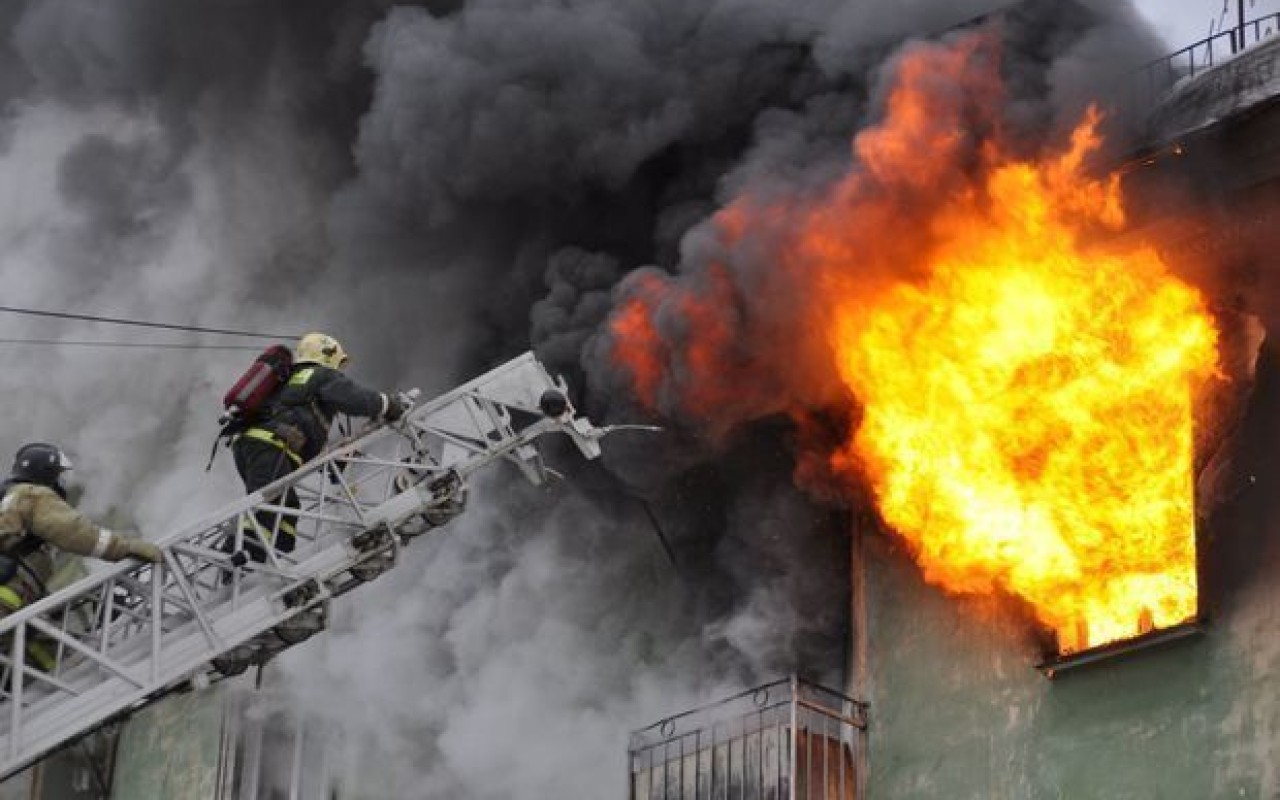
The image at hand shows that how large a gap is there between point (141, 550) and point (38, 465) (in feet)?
3.02

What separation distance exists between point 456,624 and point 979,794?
5875 millimetres

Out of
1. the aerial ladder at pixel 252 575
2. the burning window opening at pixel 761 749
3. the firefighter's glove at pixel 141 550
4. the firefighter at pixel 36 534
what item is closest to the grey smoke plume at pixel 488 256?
the burning window opening at pixel 761 749

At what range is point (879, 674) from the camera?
20.3 meters

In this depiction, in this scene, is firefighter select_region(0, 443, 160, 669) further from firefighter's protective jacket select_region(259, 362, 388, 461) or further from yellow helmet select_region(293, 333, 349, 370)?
yellow helmet select_region(293, 333, 349, 370)

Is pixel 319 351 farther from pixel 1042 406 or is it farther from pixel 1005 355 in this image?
pixel 1042 406

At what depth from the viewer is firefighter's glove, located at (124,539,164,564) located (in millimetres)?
17922

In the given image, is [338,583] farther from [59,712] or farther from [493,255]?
[493,255]

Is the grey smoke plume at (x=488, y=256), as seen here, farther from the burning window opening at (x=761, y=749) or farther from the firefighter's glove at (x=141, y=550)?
the firefighter's glove at (x=141, y=550)

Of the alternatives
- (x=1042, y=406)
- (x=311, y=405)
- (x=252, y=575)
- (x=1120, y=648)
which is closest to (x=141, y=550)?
(x=252, y=575)

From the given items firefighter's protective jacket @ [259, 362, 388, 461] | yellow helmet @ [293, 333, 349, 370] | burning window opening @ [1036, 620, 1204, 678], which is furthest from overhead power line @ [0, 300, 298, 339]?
burning window opening @ [1036, 620, 1204, 678]

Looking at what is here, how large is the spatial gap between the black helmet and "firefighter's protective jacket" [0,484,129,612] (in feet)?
0.25

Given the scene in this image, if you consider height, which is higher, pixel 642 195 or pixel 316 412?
pixel 642 195

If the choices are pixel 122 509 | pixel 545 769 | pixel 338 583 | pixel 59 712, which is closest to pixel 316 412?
pixel 338 583

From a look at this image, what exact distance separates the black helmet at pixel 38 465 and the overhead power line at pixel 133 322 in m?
7.10
